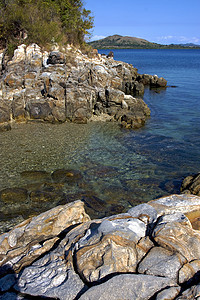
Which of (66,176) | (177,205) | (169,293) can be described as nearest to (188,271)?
(169,293)

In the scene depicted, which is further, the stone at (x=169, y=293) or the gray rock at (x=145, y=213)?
the gray rock at (x=145, y=213)

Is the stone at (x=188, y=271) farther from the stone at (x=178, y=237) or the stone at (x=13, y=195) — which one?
the stone at (x=13, y=195)

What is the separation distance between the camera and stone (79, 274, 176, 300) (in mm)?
4590

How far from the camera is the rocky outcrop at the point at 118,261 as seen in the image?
4789mm

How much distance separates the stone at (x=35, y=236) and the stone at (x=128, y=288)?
254cm

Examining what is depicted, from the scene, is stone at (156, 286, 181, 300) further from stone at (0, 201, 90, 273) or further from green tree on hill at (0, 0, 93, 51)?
green tree on hill at (0, 0, 93, 51)

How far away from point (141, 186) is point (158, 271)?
27.1ft

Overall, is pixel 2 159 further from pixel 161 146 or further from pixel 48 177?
pixel 161 146

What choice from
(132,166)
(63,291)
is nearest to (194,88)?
(132,166)

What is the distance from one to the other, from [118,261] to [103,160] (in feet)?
35.9

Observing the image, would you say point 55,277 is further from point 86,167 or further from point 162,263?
point 86,167

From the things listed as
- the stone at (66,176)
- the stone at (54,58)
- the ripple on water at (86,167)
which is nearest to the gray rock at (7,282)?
the ripple on water at (86,167)

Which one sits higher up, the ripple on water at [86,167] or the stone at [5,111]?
the stone at [5,111]

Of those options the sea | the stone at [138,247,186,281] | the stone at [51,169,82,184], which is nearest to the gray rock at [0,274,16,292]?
the stone at [138,247,186,281]
